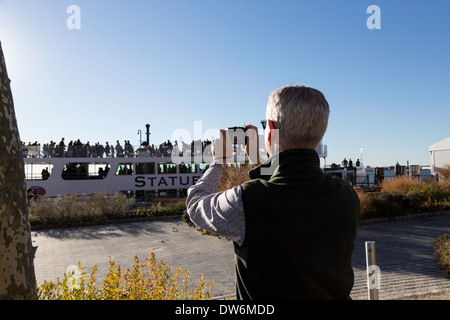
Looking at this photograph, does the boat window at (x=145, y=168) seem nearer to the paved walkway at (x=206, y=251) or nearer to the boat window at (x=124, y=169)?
the boat window at (x=124, y=169)

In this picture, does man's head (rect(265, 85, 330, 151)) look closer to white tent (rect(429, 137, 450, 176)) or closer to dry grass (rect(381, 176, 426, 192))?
dry grass (rect(381, 176, 426, 192))

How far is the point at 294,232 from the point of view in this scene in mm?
1214

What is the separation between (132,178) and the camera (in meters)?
25.1

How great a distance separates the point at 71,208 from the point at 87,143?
1204 cm

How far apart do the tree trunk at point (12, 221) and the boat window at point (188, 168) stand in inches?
950

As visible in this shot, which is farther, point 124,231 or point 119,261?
point 124,231

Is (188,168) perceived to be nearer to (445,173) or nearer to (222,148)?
(445,173)

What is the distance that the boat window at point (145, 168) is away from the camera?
25438 millimetres

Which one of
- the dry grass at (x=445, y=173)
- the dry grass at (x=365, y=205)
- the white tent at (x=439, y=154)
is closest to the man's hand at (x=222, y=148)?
the dry grass at (x=365, y=205)

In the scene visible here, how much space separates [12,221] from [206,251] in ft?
22.0

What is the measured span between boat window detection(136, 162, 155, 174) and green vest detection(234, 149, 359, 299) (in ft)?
81.8
